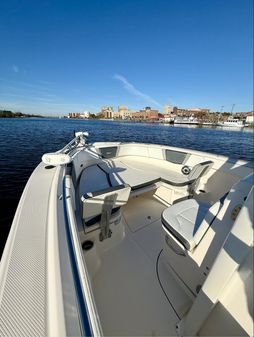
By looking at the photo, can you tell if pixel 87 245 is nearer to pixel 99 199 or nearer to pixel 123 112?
pixel 99 199

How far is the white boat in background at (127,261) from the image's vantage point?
2.14ft

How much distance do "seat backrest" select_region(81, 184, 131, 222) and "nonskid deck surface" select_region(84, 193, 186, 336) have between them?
23.1 inches

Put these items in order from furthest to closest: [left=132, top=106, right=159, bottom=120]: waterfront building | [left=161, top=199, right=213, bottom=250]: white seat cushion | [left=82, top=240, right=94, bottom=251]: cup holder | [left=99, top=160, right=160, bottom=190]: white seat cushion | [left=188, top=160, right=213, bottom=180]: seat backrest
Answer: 1. [left=132, top=106, right=159, bottom=120]: waterfront building
2. [left=99, top=160, right=160, bottom=190]: white seat cushion
3. [left=188, top=160, right=213, bottom=180]: seat backrest
4. [left=82, top=240, right=94, bottom=251]: cup holder
5. [left=161, top=199, right=213, bottom=250]: white seat cushion

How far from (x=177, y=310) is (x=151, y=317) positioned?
0.77ft

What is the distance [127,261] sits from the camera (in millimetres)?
1761

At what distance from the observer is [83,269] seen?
781mm

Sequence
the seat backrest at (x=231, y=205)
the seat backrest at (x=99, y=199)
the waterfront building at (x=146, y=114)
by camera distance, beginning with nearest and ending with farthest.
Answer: the seat backrest at (x=231, y=205), the seat backrest at (x=99, y=199), the waterfront building at (x=146, y=114)

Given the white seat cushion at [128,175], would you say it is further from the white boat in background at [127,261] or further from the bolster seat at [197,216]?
the bolster seat at [197,216]

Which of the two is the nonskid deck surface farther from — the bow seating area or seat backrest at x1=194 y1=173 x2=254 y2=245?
seat backrest at x1=194 y1=173 x2=254 y2=245

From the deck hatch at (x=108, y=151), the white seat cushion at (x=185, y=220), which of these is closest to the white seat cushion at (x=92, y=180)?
the deck hatch at (x=108, y=151)

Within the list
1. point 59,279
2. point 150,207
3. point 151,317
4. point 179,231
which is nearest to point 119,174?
point 150,207

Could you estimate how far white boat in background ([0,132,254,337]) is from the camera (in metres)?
0.65

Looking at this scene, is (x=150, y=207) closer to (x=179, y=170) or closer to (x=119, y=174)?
(x=119, y=174)

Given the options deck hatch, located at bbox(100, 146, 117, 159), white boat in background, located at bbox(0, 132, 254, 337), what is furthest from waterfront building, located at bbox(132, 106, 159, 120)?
white boat in background, located at bbox(0, 132, 254, 337)
